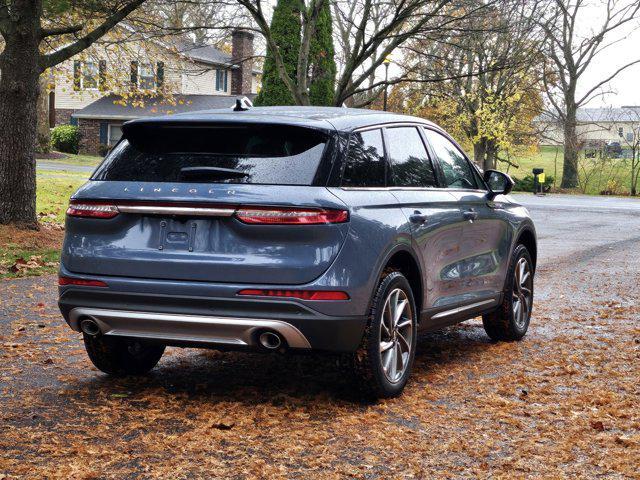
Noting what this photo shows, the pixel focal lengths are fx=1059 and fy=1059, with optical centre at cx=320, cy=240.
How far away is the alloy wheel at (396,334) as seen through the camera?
636 cm

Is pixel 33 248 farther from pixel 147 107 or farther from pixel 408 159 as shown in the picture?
pixel 147 107

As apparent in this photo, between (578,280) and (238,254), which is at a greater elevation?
(238,254)

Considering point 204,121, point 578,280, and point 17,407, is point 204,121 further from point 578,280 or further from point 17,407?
point 578,280

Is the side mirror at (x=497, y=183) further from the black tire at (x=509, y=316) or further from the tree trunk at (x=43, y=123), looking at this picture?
the tree trunk at (x=43, y=123)

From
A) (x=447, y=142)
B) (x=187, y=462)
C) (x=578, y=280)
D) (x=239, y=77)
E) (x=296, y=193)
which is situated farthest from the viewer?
(x=239, y=77)

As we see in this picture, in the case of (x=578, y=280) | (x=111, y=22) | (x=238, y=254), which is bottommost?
(x=578, y=280)

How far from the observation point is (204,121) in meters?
6.14

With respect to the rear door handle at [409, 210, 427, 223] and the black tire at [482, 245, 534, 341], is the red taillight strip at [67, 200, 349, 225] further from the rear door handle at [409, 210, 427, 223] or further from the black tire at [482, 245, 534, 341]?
the black tire at [482, 245, 534, 341]

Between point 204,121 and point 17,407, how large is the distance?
6.42 ft

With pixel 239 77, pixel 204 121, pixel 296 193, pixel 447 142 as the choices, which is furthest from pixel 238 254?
pixel 239 77

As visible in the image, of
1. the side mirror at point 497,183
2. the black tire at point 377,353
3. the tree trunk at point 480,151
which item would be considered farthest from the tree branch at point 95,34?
the tree trunk at point 480,151

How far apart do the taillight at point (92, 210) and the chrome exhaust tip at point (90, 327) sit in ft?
2.01

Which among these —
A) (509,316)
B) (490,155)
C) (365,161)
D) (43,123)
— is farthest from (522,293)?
(490,155)

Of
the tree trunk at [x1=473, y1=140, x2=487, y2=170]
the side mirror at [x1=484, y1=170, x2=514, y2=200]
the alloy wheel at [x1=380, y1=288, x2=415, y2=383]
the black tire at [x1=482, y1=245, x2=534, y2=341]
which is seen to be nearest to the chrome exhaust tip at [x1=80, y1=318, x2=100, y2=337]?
the alloy wheel at [x1=380, y1=288, x2=415, y2=383]
